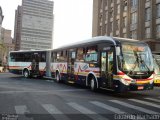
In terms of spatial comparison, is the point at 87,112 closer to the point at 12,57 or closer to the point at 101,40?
the point at 101,40

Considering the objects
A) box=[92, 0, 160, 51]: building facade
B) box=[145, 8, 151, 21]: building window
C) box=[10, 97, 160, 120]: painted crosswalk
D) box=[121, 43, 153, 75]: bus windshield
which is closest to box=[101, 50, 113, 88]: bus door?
box=[121, 43, 153, 75]: bus windshield

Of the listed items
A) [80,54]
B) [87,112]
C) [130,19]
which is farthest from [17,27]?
[87,112]

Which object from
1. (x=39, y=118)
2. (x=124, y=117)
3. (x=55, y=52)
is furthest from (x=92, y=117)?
(x=55, y=52)

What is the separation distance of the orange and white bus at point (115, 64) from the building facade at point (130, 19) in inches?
962

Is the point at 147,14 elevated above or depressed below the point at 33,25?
below

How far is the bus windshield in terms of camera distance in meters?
13.1

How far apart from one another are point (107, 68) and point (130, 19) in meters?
34.0

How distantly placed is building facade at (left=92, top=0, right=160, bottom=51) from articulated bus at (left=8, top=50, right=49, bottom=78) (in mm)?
19176

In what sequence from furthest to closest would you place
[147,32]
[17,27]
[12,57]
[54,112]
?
[17,27] → [147,32] → [12,57] → [54,112]

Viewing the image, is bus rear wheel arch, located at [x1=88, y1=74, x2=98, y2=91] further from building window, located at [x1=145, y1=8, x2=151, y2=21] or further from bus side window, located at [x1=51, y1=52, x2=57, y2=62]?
building window, located at [x1=145, y1=8, x2=151, y2=21]

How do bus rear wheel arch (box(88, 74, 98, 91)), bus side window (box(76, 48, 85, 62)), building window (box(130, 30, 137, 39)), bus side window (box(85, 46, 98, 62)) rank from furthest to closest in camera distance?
building window (box(130, 30, 137, 39)) → bus side window (box(76, 48, 85, 62)) → bus side window (box(85, 46, 98, 62)) → bus rear wheel arch (box(88, 74, 98, 91))

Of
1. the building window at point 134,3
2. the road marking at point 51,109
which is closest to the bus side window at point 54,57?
the road marking at point 51,109

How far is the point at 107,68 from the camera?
46.0 feet

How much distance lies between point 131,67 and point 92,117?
5.81 metres
